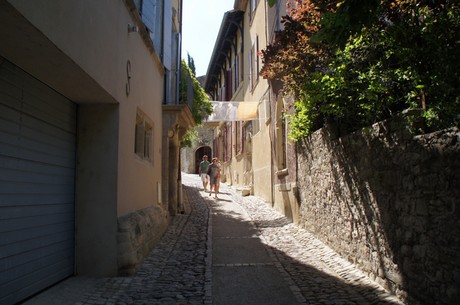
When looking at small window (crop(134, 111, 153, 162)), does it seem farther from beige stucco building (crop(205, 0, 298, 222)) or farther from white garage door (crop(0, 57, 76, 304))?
beige stucco building (crop(205, 0, 298, 222))

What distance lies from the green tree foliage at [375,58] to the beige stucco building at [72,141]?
221 cm

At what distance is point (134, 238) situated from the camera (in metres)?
5.74

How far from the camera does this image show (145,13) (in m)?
7.41

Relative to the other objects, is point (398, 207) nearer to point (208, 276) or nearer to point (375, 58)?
point (375, 58)

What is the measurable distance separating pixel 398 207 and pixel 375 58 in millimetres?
1961

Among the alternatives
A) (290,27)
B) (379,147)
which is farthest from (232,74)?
(379,147)

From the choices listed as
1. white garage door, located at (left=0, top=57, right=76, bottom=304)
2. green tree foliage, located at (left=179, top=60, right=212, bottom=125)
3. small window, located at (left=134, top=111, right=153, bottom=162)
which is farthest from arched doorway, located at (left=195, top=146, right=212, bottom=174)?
white garage door, located at (left=0, top=57, right=76, bottom=304)

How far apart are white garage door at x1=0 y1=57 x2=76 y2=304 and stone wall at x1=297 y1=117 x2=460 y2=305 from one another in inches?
144

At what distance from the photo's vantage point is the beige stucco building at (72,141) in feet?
12.3

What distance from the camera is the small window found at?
293 inches

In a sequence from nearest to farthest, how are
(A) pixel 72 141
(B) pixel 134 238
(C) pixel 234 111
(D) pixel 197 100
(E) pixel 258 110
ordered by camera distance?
(A) pixel 72 141
(B) pixel 134 238
(D) pixel 197 100
(E) pixel 258 110
(C) pixel 234 111

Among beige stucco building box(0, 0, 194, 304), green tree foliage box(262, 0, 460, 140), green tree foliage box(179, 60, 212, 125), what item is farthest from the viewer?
green tree foliage box(179, 60, 212, 125)

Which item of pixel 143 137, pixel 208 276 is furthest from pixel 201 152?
pixel 208 276

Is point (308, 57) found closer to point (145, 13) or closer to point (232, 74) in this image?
point (145, 13)
